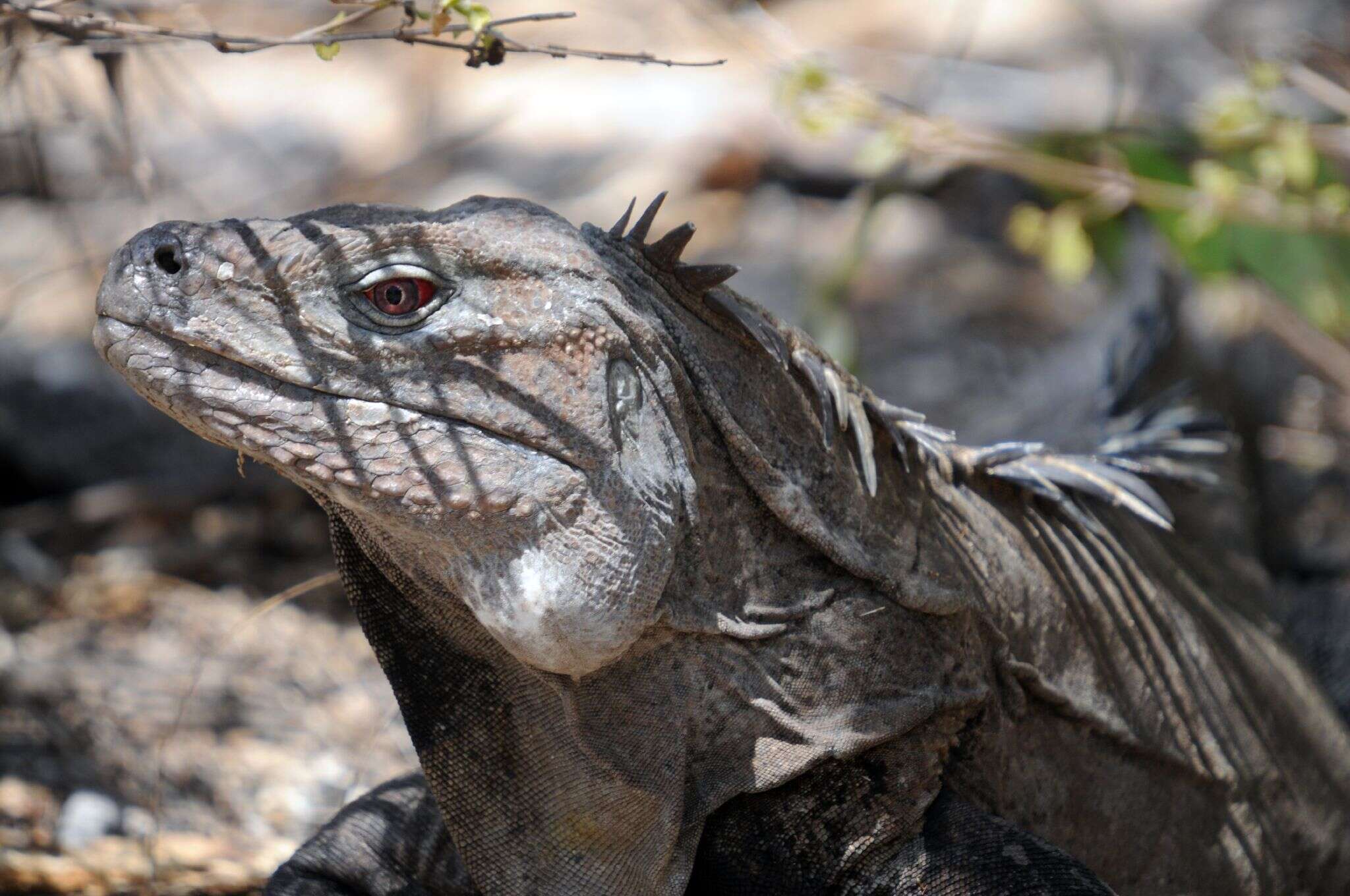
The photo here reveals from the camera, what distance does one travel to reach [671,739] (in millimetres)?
2135

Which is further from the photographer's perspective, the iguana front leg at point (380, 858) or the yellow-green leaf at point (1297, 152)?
the yellow-green leaf at point (1297, 152)

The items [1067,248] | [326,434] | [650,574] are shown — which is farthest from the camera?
[1067,248]

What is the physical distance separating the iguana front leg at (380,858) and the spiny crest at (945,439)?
1126 mm

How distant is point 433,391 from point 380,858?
1.16 metres

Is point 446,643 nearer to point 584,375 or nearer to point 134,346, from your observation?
point 584,375

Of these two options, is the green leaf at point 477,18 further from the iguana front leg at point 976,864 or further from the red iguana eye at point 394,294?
the iguana front leg at point 976,864

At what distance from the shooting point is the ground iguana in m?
1.90

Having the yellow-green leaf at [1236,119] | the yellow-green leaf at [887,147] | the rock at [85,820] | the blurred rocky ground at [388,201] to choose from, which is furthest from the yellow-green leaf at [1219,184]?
the rock at [85,820]

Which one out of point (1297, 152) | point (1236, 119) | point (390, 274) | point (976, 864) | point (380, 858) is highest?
point (390, 274)

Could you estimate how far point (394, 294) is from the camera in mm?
1935

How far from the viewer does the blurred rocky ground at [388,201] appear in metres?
3.69

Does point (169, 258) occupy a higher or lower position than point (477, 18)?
lower

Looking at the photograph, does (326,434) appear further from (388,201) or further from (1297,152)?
(388,201)

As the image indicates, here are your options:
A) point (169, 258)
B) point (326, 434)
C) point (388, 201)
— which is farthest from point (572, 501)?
point (388, 201)
